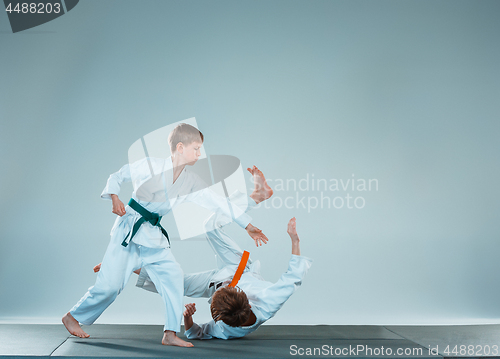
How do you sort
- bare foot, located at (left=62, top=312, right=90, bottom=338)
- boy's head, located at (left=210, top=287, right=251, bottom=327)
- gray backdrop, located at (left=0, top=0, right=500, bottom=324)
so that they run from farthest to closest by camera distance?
gray backdrop, located at (left=0, top=0, right=500, bottom=324) → bare foot, located at (left=62, top=312, right=90, bottom=338) → boy's head, located at (left=210, top=287, right=251, bottom=327)

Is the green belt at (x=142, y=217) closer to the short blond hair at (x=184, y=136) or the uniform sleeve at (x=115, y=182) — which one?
the uniform sleeve at (x=115, y=182)

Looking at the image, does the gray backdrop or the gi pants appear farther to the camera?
the gray backdrop

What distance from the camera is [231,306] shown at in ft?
7.09

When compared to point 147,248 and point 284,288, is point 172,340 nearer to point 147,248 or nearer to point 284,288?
point 147,248

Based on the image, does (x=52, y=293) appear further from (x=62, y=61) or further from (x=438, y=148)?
(x=438, y=148)

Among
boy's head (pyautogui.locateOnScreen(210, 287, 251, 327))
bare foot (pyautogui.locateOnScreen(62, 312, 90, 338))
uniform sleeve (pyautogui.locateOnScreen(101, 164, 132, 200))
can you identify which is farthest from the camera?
bare foot (pyautogui.locateOnScreen(62, 312, 90, 338))

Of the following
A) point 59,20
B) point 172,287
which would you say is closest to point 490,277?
point 172,287

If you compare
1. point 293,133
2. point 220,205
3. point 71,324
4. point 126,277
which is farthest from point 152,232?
point 293,133

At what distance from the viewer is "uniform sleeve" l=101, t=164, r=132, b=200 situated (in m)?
2.28

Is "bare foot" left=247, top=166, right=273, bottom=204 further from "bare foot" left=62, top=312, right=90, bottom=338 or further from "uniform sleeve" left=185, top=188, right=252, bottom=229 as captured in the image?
"bare foot" left=62, top=312, right=90, bottom=338

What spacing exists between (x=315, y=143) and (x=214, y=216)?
4.49 ft

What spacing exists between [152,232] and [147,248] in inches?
3.7

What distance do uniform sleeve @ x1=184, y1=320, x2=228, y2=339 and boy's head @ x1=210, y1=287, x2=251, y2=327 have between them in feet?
1.09

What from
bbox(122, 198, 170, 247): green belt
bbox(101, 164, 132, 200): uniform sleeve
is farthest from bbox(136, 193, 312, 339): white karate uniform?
bbox(101, 164, 132, 200): uniform sleeve
